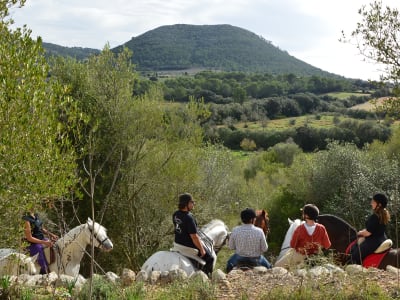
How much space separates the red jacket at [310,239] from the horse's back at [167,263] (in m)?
2.12

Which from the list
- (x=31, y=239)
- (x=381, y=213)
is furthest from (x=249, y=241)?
(x=31, y=239)

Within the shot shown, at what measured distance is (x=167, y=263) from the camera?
9500 millimetres

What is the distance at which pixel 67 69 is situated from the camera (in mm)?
15492

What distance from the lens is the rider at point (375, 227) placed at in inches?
370

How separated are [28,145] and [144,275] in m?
3.95

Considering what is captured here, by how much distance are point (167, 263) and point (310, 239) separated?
2.79 m

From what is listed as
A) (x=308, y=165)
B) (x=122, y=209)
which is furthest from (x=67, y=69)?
(x=308, y=165)

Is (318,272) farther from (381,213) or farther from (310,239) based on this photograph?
(381,213)

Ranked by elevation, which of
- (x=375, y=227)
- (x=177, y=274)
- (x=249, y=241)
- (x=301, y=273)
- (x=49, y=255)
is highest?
(x=375, y=227)

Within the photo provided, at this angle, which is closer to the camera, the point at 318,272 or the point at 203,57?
the point at 318,272

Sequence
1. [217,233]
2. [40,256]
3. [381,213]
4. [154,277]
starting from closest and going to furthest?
[154,277] < [381,213] < [40,256] < [217,233]

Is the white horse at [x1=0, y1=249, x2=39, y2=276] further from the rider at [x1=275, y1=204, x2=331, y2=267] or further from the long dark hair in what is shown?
the long dark hair

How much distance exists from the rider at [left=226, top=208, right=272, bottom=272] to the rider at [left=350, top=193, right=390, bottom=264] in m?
1.88

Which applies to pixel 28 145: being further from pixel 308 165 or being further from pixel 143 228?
pixel 308 165
